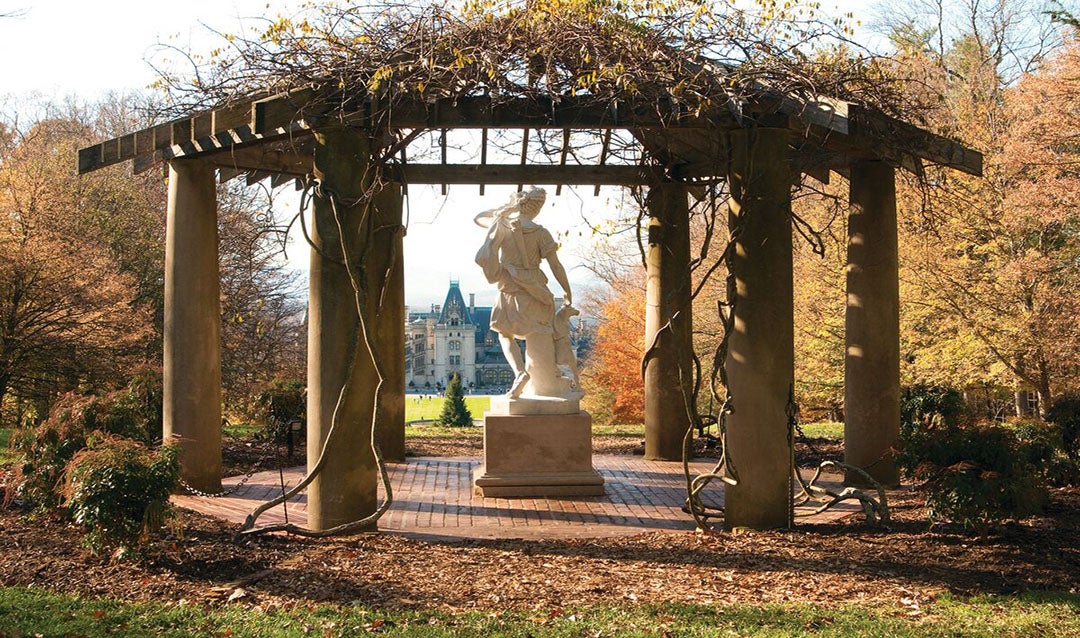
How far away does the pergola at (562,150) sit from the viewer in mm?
8484

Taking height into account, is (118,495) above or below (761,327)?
below

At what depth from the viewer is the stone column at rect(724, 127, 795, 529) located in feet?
28.6

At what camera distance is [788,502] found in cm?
894

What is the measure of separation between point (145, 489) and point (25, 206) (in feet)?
52.6

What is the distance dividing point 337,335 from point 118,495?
2186 mm

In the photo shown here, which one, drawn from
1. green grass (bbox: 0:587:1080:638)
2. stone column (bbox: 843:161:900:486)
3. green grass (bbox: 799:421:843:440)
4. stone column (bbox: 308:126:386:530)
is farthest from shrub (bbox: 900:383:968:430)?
stone column (bbox: 308:126:386:530)

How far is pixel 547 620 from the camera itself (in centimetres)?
620

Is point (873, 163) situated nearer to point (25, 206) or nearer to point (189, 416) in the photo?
point (189, 416)

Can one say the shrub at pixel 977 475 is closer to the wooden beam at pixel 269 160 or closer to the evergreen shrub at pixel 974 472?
the evergreen shrub at pixel 974 472

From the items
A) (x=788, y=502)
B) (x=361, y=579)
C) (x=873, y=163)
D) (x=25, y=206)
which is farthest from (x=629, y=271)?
(x=361, y=579)

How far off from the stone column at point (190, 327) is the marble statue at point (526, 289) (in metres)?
3.05

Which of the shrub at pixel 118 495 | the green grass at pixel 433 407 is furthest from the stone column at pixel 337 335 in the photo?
the green grass at pixel 433 407

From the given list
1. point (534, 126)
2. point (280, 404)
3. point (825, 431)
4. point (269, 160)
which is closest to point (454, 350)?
point (825, 431)

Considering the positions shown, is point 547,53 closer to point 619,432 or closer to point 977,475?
point 977,475
